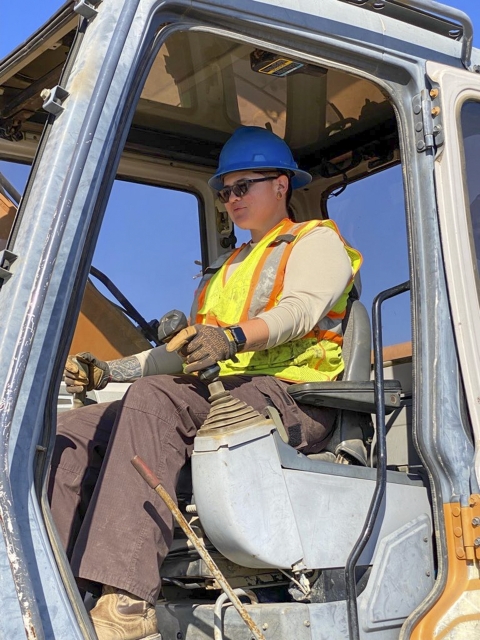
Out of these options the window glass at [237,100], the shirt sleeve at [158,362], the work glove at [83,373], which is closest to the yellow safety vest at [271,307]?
the shirt sleeve at [158,362]

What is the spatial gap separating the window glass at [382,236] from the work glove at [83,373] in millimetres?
963

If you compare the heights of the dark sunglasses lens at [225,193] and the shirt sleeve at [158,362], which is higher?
the dark sunglasses lens at [225,193]

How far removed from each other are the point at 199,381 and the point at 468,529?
78 cm

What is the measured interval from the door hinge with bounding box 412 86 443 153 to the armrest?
2.13ft

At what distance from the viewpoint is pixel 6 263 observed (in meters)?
1.87

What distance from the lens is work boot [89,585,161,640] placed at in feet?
6.81

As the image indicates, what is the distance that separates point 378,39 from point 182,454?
1.20 meters

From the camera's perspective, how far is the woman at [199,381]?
2115mm

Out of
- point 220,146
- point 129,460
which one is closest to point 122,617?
point 129,460

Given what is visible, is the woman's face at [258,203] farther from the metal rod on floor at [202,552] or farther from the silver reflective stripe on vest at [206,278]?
the metal rod on floor at [202,552]

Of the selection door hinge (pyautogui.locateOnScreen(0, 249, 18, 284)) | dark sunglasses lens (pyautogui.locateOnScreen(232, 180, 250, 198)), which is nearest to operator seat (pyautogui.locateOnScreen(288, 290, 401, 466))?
dark sunglasses lens (pyautogui.locateOnScreen(232, 180, 250, 198))

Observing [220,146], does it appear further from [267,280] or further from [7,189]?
[267,280]

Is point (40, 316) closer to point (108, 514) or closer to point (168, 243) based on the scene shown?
point (108, 514)

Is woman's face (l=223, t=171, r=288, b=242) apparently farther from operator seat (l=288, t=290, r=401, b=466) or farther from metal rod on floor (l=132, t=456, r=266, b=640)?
metal rod on floor (l=132, t=456, r=266, b=640)
